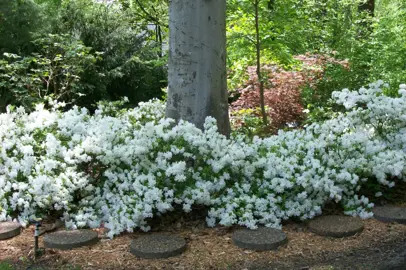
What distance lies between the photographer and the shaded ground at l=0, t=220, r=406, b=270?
2.80 metres

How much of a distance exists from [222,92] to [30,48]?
5.96 m

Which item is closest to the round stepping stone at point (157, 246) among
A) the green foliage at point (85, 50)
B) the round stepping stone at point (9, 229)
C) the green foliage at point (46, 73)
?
the round stepping stone at point (9, 229)

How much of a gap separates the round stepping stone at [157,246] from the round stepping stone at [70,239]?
31 cm

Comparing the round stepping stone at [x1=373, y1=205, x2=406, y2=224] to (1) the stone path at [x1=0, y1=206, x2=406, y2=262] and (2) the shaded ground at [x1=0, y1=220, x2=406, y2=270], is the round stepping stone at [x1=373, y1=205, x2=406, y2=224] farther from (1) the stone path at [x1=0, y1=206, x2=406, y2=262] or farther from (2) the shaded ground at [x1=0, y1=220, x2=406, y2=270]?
(2) the shaded ground at [x1=0, y1=220, x2=406, y2=270]

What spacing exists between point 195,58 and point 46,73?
14.3ft

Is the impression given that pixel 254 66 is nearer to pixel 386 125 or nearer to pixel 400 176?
pixel 386 125

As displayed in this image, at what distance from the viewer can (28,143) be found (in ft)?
13.2

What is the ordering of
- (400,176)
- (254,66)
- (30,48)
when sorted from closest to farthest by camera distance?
(400,176) → (254,66) → (30,48)

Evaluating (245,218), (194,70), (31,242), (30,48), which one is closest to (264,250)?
(245,218)

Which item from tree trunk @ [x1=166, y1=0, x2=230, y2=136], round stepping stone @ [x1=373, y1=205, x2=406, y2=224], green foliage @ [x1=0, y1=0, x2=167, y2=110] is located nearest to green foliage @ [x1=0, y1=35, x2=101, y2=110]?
green foliage @ [x1=0, y1=0, x2=167, y2=110]

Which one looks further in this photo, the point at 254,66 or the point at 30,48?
the point at 30,48

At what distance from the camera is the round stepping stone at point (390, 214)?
343 centimetres

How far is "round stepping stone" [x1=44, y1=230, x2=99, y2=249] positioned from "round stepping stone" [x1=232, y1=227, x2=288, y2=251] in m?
0.96

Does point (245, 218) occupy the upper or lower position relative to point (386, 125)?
lower
